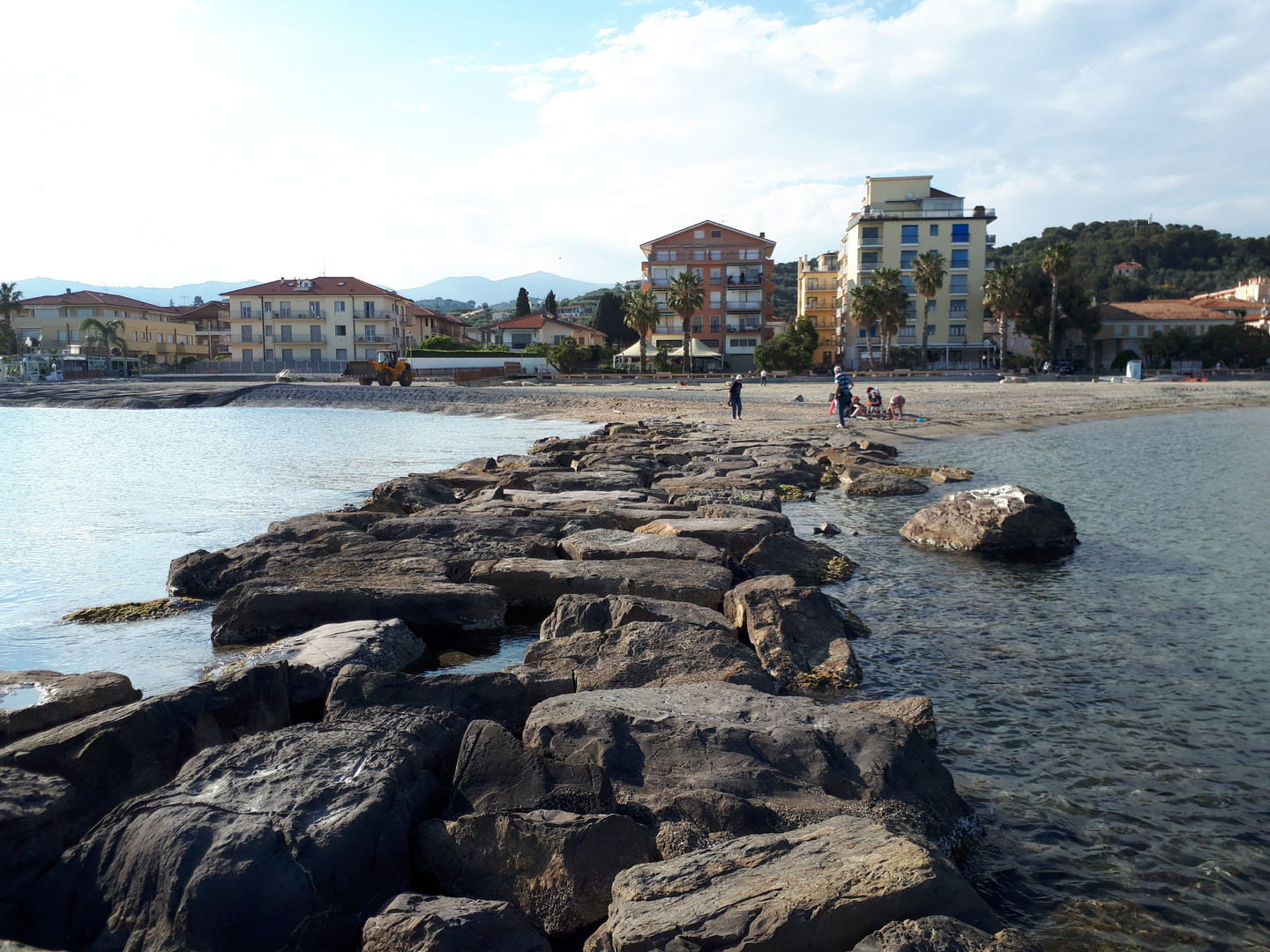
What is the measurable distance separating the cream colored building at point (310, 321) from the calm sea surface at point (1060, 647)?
212 feet

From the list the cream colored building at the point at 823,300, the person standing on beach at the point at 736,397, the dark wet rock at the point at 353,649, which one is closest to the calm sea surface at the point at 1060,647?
the dark wet rock at the point at 353,649

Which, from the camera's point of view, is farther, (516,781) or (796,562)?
(796,562)

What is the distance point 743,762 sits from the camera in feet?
14.0

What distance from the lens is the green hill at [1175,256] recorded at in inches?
4289

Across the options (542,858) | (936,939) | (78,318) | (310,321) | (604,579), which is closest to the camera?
(936,939)

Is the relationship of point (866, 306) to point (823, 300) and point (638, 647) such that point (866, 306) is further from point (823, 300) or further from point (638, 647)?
point (638, 647)

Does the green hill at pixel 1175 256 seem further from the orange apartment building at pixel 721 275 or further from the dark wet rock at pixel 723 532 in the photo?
the dark wet rock at pixel 723 532

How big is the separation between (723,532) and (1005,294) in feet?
217

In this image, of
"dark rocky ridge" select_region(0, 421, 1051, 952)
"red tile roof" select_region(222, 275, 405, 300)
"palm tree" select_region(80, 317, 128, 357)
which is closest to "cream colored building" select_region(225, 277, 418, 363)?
"red tile roof" select_region(222, 275, 405, 300)

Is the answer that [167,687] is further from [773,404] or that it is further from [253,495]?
[773,404]

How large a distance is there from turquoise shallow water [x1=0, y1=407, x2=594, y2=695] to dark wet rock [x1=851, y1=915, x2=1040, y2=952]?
5377mm

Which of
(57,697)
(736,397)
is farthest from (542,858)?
(736,397)

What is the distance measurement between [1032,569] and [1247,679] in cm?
352

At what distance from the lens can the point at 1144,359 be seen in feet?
237
